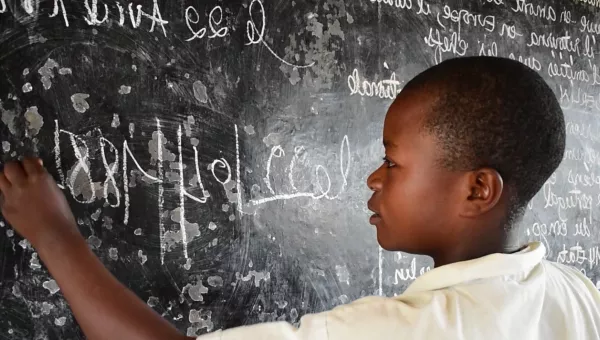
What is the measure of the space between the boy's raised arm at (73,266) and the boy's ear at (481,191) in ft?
1.44

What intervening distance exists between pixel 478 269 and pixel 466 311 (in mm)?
76

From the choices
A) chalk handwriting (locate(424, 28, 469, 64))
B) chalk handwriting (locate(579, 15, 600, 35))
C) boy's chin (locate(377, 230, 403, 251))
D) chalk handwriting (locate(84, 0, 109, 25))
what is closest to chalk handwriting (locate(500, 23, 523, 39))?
chalk handwriting (locate(424, 28, 469, 64))

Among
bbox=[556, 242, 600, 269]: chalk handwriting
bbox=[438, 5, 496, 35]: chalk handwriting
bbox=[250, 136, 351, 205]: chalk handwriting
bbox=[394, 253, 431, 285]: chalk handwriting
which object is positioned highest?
bbox=[438, 5, 496, 35]: chalk handwriting

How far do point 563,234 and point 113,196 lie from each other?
138 cm

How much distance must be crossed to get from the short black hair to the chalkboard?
489mm

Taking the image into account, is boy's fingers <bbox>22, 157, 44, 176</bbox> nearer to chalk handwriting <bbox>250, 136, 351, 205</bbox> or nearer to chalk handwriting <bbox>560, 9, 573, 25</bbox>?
chalk handwriting <bbox>250, 136, 351, 205</bbox>

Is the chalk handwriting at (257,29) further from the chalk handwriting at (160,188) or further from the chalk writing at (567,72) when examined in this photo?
the chalk writing at (567,72)

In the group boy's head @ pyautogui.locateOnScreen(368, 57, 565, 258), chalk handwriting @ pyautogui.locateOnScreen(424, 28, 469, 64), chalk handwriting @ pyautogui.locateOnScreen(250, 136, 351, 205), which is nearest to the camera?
boy's head @ pyautogui.locateOnScreen(368, 57, 565, 258)

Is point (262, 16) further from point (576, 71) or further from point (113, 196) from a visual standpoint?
point (576, 71)

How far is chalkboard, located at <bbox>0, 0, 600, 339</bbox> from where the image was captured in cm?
102

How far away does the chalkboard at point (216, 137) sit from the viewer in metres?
1.02

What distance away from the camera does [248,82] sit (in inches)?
49.1

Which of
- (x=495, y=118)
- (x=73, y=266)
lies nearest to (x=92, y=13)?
(x=73, y=266)

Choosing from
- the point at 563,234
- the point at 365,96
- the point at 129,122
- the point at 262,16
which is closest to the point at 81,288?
the point at 129,122
